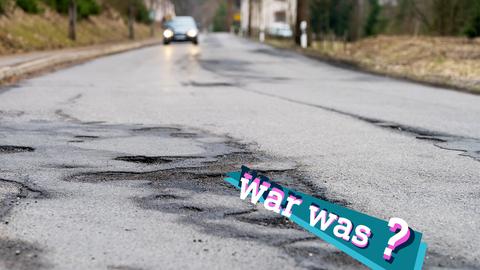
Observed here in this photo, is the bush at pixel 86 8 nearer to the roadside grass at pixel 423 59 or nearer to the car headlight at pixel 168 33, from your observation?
the car headlight at pixel 168 33

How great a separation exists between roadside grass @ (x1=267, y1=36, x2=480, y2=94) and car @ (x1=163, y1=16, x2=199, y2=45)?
38.3ft

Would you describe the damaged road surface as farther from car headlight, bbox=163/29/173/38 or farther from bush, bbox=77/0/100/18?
bush, bbox=77/0/100/18

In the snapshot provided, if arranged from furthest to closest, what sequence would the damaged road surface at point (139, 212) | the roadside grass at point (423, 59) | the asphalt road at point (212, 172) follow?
the roadside grass at point (423, 59)
the asphalt road at point (212, 172)
the damaged road surface at point (139, 212)

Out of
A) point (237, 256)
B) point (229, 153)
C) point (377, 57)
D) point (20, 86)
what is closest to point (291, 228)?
point (237, 256)

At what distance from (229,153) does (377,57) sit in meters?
17.3

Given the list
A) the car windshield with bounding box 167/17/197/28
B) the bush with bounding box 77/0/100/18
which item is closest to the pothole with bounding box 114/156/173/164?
the car windshield with bounding box 167/17/197/28

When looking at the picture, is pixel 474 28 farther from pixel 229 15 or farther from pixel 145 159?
pixel 229 15

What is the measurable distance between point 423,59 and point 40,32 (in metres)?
16.5

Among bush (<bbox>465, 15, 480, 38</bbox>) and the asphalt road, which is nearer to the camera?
the asphalt road

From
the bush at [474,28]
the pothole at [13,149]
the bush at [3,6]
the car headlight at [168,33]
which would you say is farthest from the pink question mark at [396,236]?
the car headlight at [168,33]

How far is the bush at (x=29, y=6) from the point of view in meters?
29.0

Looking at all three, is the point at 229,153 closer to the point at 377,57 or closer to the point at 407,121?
the point at 407,121

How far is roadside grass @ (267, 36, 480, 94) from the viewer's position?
14.6 meters

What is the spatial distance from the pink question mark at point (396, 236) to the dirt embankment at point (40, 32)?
1929 centimetres
